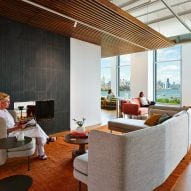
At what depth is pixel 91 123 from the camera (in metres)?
6.48

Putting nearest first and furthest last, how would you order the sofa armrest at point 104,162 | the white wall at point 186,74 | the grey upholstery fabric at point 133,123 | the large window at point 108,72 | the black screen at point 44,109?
the sofa armrest at point 104,162, the grey upholstery fabric at point 133,123, the black screen at point 44,109, the white wall at point 186,74, the large window at point 108,72

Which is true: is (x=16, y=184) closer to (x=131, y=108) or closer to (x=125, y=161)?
(x=125, y=161)

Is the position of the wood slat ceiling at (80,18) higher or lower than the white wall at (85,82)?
higher

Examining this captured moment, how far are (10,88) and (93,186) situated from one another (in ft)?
10.4

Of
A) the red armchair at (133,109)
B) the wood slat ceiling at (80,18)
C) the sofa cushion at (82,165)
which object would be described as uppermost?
the wood slat ceiling at (80,18)

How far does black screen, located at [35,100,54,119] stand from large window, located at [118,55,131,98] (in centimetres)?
669

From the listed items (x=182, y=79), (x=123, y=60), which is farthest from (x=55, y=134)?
(x=123, y=60)

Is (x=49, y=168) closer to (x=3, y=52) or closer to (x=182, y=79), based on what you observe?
(x=3, y=52)

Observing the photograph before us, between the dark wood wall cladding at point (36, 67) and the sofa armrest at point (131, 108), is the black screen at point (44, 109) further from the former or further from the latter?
the sofa armrest at point (131, 108)

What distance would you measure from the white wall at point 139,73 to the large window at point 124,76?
1.17 metres

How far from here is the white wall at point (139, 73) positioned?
30.4ft

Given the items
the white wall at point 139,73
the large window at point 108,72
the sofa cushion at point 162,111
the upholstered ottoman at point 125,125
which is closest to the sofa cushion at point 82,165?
the upholstered ottoman at point 125,125

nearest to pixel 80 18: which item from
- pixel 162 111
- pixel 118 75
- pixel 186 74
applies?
pixel 162 111

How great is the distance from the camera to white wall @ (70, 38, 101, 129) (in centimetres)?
576
